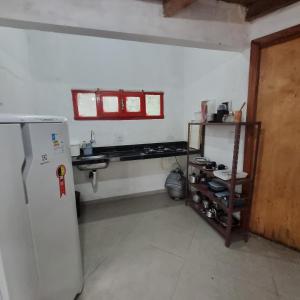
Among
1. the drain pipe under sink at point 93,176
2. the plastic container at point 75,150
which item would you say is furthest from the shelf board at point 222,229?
the plastic container at point 75,150

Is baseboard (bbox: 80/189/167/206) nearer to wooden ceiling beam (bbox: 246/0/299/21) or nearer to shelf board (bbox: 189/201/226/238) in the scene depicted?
shelf board (bbox: 189/201/226/238)

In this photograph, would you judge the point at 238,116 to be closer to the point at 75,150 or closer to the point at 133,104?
the point at 133,104

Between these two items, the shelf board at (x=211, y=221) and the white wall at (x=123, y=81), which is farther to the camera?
the white wall at (x=123, y=81)

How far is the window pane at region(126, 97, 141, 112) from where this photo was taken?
9.39 feet

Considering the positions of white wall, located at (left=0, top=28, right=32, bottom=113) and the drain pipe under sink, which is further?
the drain pipe under sink

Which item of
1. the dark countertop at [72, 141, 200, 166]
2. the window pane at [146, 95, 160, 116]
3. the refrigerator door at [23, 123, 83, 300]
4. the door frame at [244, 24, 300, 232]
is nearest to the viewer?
the refrigerator door at [23, 123, 83, 300]

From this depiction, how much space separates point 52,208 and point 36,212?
106 millimetres

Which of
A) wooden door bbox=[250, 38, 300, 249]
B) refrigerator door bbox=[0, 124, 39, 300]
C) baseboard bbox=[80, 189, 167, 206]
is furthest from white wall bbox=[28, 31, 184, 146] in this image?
refrigerator door bbox=[0, 124, 39, 300]

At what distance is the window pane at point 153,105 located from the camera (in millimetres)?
2979

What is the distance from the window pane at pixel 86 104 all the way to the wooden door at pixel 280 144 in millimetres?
2175

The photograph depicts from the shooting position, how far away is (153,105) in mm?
3020

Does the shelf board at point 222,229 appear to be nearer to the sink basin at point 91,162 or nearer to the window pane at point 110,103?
the sink basin at point 91,162

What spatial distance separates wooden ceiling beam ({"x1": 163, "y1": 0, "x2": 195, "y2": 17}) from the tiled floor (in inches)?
87.2

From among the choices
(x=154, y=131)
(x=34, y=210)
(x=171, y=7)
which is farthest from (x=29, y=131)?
(x=154, y=131)
